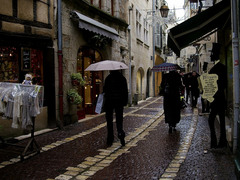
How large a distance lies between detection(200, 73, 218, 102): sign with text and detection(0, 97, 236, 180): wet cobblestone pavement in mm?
1132

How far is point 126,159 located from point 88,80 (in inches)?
293

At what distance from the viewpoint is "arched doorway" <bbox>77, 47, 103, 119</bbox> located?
11391 mm

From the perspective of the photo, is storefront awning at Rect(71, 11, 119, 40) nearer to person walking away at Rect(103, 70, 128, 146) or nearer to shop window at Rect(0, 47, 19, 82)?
shop window at Rect(0, 47, 19, 82)

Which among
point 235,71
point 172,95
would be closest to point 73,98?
point 172,95

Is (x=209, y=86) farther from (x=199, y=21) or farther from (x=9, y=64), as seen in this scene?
(x=9, y=64)

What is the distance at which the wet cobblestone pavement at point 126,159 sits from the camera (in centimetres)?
440

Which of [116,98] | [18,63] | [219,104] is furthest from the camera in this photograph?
[18,63]

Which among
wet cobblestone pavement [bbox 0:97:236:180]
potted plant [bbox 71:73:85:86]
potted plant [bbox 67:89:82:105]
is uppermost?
potted plant [bbox 71:73:85:86]

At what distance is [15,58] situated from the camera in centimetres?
787

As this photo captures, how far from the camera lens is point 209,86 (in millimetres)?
5734

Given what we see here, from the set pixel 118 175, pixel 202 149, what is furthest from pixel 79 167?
pixel 202 149

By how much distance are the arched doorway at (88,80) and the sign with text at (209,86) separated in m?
6.31

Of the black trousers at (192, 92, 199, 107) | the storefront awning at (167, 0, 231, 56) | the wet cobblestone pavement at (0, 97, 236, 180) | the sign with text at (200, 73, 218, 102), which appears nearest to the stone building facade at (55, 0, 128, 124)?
the wet cobblestone pavement at (0, 97, 236, 180)

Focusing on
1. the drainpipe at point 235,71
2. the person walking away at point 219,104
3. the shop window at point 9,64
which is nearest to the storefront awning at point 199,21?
the drainpipe at point 235,71
